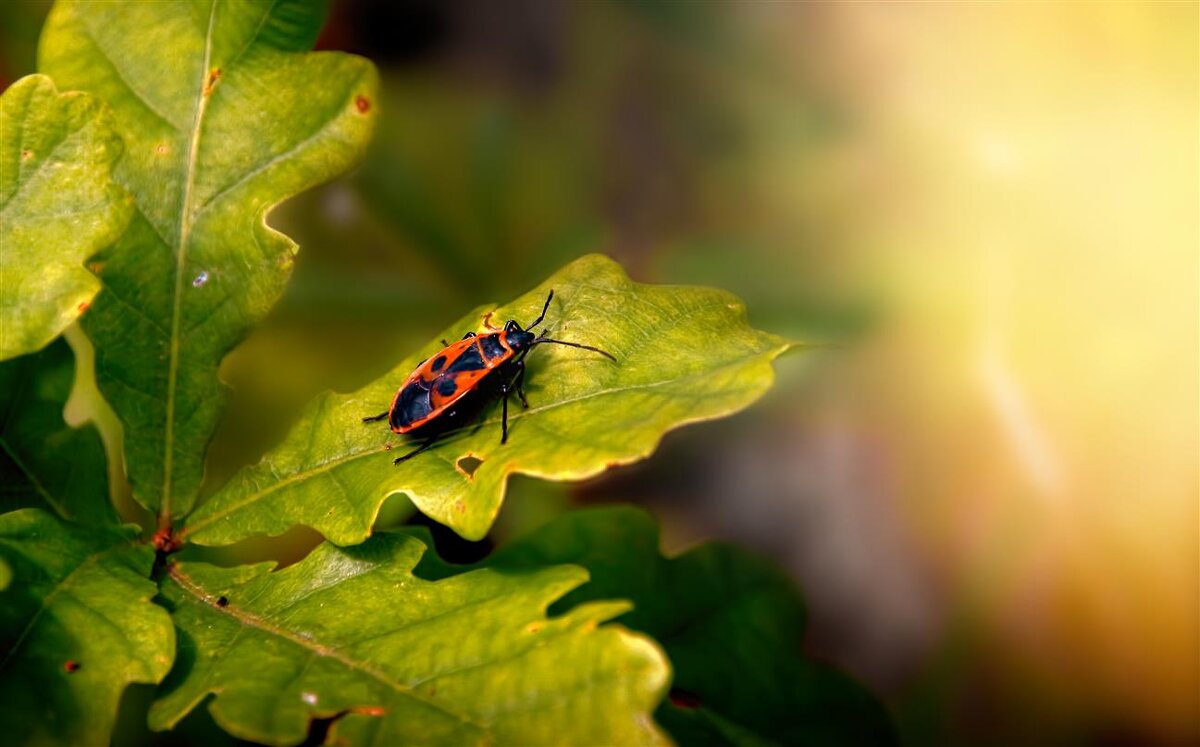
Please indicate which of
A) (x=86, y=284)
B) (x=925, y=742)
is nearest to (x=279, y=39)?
(x=86, y=284)

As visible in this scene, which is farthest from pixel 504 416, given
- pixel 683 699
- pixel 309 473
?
pixel 683 699

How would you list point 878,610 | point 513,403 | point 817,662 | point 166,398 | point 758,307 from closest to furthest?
point 513,403 < point 166,398 < point 817,662 < point 878,610 < point 758,307

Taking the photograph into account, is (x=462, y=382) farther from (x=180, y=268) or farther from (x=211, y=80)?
(x=211, y=80)

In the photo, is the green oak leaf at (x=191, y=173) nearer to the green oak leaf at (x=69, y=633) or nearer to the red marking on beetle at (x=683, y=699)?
the green oak leaf at (x=69, y=633)

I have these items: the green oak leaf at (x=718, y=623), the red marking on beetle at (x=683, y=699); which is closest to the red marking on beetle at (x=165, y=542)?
the green oak leaf at (x=718, y=623)

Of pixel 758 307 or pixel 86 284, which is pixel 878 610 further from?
pixel 86 284

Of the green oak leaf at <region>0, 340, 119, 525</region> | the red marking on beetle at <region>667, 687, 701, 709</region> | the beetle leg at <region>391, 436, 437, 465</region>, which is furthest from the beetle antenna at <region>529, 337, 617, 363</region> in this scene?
the green oak leaf at <region>0, 340, 119, 525</region>
